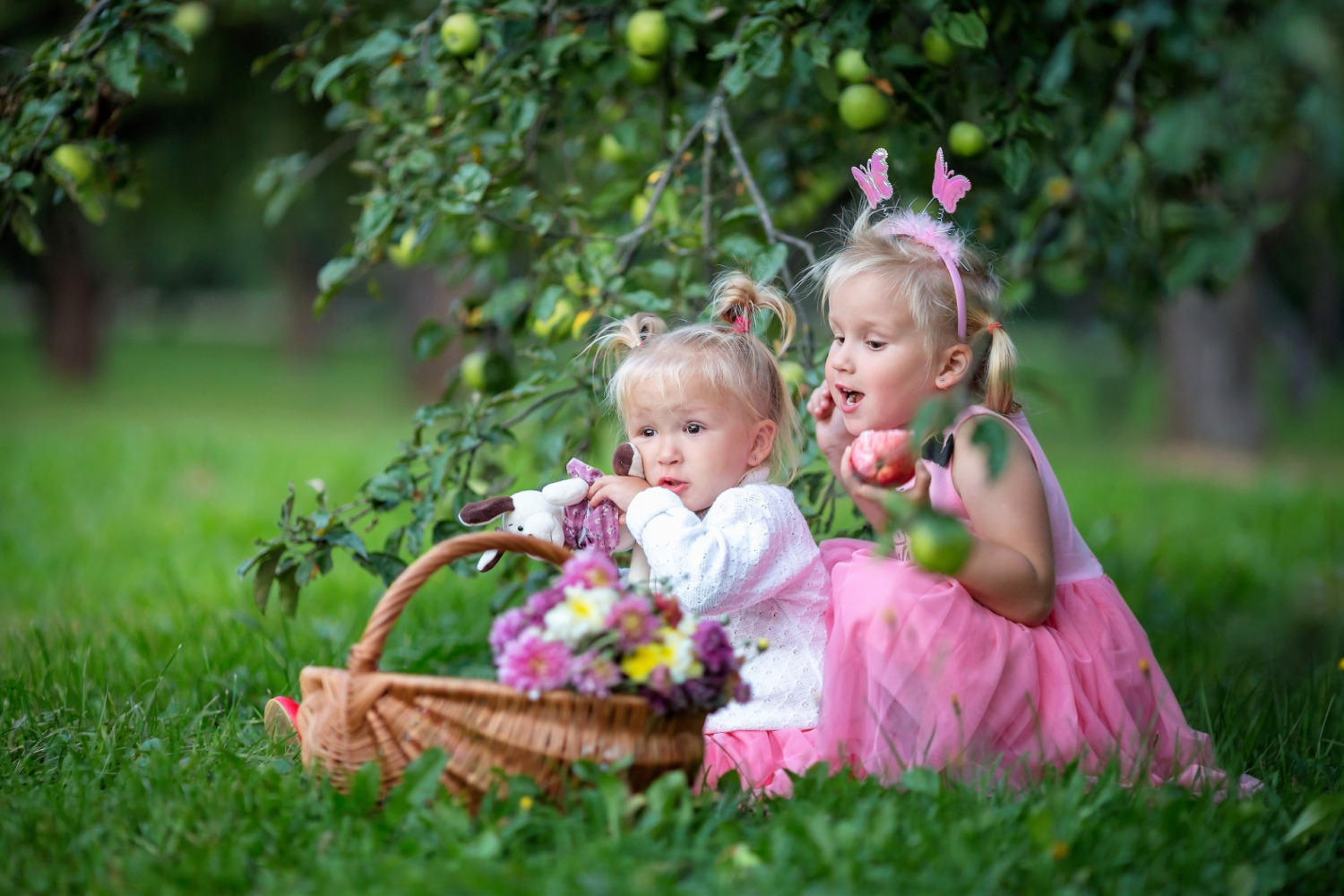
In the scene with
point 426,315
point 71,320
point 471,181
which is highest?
point 471,181

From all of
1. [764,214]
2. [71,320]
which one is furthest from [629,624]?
[71,320]

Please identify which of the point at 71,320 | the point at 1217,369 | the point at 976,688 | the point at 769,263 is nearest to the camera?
the point at 976,688

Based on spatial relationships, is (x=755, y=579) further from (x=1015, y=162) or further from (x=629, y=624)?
(x=1015, y=162)

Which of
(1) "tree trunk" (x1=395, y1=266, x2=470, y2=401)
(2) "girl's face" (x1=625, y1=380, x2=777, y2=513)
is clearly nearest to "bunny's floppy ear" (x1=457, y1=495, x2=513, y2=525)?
(2) "girl's face" (x1=625, y1=380, x2=777, y2=513)

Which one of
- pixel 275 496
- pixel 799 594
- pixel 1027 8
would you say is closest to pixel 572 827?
pixel 799 594

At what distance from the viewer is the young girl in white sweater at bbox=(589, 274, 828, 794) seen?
1999mm

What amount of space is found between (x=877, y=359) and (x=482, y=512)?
743mm

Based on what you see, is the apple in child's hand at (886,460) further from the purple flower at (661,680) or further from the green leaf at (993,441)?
the purple flower at (661,680)

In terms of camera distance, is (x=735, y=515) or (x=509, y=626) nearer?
(x=509, y=626)

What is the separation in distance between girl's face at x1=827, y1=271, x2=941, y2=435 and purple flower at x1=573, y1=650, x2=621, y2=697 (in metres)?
0.77

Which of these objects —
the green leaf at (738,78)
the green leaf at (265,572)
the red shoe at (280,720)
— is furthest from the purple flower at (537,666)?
the green leaf at (738,78)

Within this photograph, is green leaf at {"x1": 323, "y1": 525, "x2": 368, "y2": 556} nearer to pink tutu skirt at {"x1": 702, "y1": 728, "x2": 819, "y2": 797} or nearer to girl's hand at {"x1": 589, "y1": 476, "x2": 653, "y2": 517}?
girl's hand at {"x1": 589, "y1": 476, "x2": 653, "y2": 517}

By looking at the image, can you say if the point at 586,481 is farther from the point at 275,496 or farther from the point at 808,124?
the point at 275,496

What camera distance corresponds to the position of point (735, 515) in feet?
6.68
